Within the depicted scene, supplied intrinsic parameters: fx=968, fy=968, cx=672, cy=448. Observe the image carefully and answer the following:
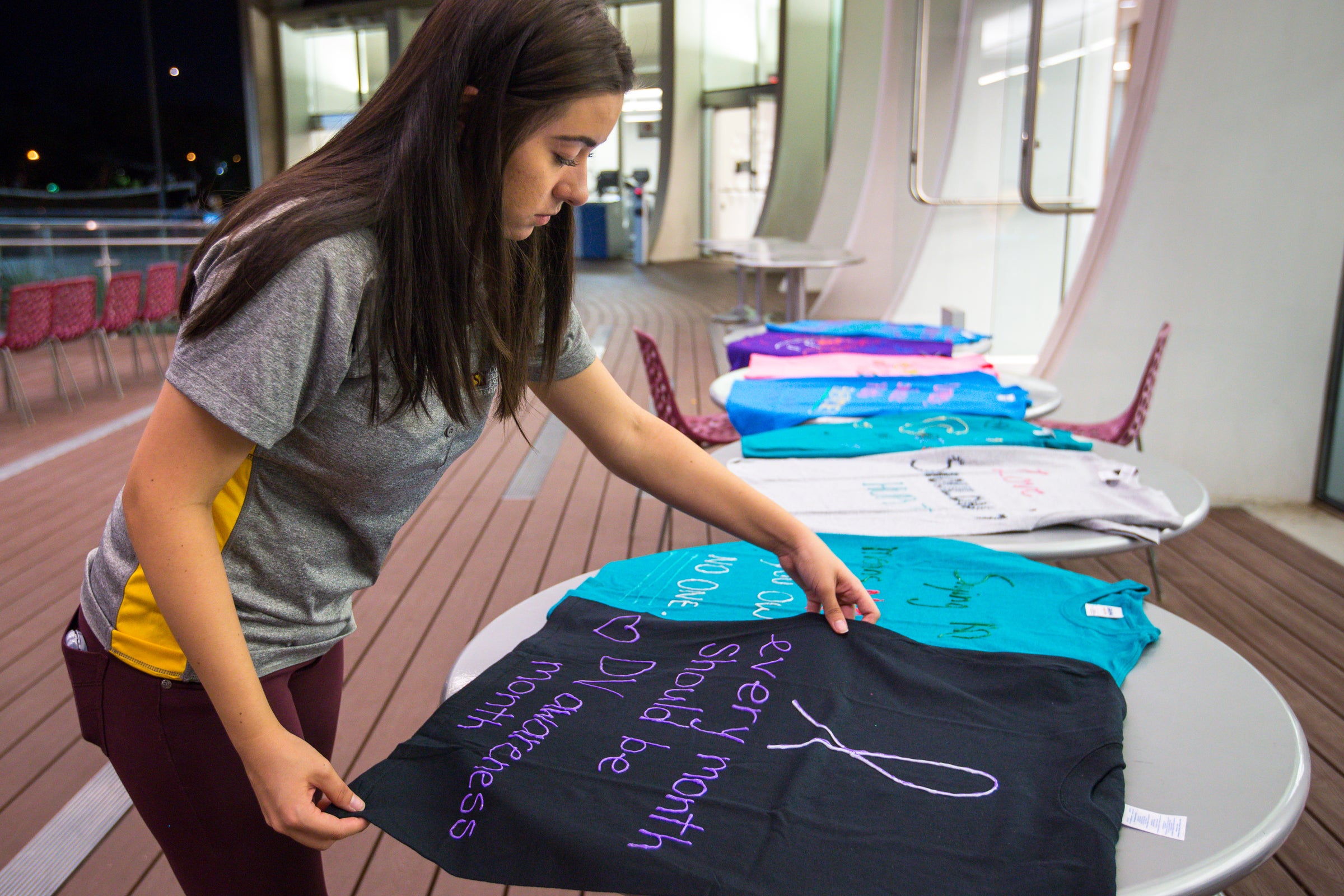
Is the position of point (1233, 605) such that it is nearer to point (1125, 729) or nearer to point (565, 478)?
point (1125, 729)

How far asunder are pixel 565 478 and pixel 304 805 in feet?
12.2

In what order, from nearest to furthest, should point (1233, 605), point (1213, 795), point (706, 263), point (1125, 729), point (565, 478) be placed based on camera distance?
point (1213, 795), point (1125, 729), point (1233, 605), point (565, 478), point (706, 263)

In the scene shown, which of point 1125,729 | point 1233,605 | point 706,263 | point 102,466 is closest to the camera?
point 1125,729

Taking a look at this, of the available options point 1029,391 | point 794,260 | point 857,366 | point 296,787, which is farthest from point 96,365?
point 296,787

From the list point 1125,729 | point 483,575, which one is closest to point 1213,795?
point 1125,729

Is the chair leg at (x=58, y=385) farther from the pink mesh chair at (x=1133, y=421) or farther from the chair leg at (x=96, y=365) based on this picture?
the pink mesh chair at (x=1133, y=421)

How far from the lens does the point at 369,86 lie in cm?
1973

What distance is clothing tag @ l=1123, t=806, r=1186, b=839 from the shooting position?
0.82 m

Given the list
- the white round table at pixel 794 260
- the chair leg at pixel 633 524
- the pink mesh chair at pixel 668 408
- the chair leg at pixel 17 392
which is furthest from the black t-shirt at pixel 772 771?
the chair leg at pixel 17 392

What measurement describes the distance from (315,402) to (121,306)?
7.87 m

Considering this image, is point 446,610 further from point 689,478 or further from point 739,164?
point 739,164

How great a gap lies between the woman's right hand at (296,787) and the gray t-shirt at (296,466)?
200mm

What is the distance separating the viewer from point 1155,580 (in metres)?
2.58

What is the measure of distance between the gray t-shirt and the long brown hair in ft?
0.07
